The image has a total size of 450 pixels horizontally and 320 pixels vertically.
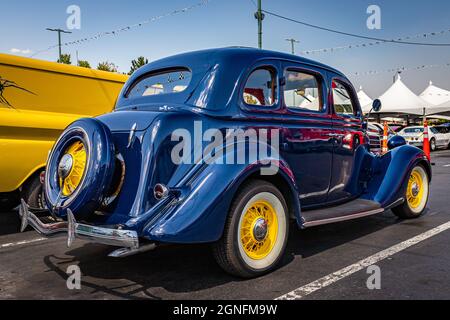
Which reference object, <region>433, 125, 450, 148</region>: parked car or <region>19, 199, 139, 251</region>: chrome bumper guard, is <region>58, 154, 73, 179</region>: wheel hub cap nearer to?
<region>19, 199, 139, 251</region>: chrome bumper guard

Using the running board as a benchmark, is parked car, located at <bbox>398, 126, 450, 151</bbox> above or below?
above

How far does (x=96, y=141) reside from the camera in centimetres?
320

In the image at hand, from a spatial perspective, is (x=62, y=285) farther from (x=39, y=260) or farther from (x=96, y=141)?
(x=96, y=141)

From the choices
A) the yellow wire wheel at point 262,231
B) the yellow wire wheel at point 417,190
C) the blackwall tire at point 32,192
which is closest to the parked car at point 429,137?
the yellow wire wheel at point 417,190

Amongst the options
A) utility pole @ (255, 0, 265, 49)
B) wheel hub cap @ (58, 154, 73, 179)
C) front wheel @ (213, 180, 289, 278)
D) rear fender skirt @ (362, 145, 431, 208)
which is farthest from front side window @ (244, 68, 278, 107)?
utility pole @ (255, 0, 265, 49)

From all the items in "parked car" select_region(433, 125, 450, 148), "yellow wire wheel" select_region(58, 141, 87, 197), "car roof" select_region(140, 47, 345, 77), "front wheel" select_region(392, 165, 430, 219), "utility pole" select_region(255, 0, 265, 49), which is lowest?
"front wheel" select_region(392, 165, 430, 219)

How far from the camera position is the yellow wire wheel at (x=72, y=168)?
3361 mm

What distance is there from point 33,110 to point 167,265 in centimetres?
326

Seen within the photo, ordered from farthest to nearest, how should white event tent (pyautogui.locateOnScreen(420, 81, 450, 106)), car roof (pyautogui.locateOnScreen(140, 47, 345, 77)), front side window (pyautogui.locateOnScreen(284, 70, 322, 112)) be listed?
1. white event tent (pyautogui.locateOnScreen(420, 81, 450, 106))
2. front side window (pyautogui.locateOnScreen(284, 70, 322, 112))
3. car roof (pyautogui.locateOnScreen(140, 47, 345, 77))

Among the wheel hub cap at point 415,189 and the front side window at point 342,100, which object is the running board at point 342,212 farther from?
the front side window at point 342,100

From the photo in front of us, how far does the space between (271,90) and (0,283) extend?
2.75 meters

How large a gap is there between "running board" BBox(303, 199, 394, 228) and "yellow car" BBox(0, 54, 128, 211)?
334 cm

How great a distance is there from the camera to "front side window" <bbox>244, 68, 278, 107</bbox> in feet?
12.8

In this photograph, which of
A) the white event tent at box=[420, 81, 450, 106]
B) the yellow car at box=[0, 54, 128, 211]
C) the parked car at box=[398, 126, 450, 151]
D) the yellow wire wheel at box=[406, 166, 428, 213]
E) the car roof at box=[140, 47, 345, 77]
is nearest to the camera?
the car roof at box=[140, 47, 345, 77]
